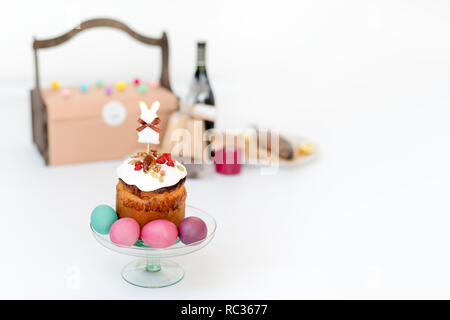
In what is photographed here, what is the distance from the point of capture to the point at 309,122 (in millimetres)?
2457

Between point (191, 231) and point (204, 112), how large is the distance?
0.82m

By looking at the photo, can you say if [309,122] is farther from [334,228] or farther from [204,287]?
[204,287]

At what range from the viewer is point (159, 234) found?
1196mm

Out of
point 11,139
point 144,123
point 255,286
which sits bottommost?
point 255,286

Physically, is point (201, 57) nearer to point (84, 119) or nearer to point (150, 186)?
point (84, 119)

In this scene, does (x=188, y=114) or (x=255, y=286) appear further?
(x=188, y=114)

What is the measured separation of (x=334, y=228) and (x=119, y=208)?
60 cm

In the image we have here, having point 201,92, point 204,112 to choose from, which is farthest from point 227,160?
point 201,92

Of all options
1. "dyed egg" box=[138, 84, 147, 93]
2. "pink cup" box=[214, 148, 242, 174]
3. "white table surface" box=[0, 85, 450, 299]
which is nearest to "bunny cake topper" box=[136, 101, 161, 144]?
"white table surface" box=[0, 85, 450, 299]

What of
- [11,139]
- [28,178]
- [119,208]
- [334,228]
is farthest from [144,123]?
[11,139]

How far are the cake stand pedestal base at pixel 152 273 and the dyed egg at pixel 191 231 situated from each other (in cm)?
14

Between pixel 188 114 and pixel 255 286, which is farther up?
pixel 188 114

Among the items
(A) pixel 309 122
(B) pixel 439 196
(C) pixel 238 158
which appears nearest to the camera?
(B) pixel 439 196

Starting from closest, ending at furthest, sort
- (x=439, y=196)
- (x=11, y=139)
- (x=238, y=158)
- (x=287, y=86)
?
(x=439, y=196) → (x=238, y=158) → (x=11, y=139) → (x=287, y=86)
